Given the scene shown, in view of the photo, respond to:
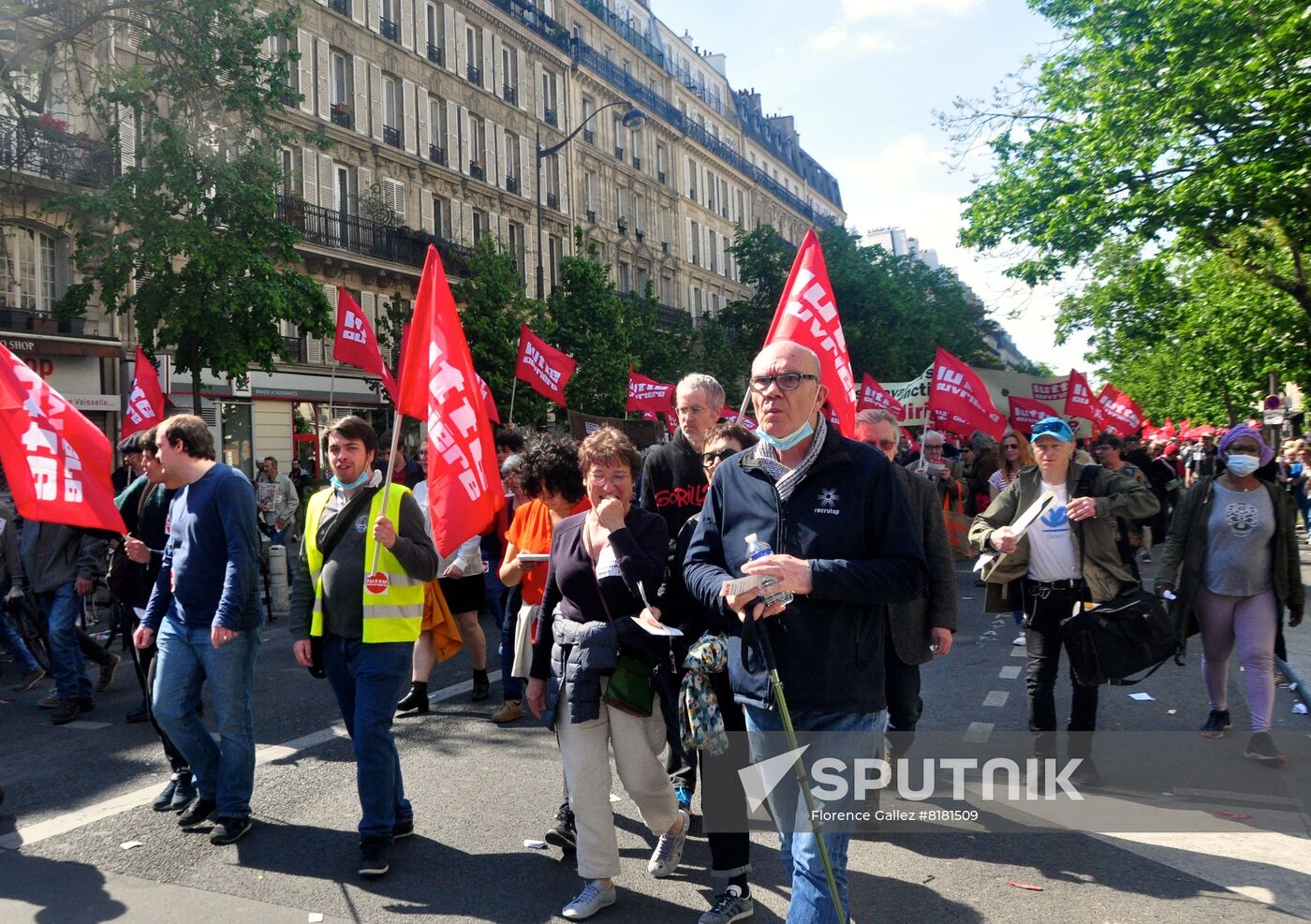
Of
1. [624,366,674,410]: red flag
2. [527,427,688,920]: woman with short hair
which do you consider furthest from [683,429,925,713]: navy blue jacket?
[624,366,674,410]: red flag

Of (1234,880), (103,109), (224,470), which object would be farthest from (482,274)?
(1234,880)

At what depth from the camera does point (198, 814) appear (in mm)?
5184

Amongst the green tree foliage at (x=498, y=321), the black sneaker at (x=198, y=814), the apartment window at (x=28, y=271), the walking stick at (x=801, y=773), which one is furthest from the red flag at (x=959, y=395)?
the apartment window at (x=28, y=271)

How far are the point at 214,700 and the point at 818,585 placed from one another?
10.2 feet

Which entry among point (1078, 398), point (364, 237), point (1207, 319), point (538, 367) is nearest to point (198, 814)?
point (538, 367)

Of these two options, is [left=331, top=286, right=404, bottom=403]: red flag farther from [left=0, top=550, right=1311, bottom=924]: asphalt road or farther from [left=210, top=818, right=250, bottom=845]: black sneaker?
[left=210, top=818, right=250, bottom=845]: black sneaker

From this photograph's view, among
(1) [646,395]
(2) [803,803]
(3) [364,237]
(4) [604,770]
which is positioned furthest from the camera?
(3) [364,237]

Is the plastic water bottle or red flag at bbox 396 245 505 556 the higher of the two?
red flag at bbox 396 245 505 556

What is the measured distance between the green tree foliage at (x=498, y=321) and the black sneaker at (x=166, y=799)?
23713mm

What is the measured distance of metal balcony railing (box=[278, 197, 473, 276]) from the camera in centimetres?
2958

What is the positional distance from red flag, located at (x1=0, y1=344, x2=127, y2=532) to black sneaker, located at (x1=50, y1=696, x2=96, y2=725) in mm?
1748

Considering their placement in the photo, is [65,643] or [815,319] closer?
[815,319]

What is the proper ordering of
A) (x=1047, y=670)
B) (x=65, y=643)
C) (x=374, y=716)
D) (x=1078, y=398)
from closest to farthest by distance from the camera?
1. (x=374, y=716)
2. (x=1047, y=670)
3. (x=65, y=643)
4. (x=1078, y=398)

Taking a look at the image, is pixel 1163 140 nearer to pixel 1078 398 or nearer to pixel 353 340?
pixel 1078 398
